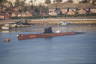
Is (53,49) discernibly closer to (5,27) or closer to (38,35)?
(38,35)

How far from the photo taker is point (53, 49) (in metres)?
2.94

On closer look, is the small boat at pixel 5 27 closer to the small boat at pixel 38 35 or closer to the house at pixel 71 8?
the small boat at pixel 38 35

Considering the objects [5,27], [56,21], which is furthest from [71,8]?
[5,27]

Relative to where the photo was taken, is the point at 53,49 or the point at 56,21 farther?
the point at 56,21

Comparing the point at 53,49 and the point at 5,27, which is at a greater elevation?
the point at 5,27

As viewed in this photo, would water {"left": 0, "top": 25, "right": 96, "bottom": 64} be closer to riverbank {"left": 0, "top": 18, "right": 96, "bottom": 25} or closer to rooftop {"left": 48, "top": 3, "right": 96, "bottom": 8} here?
riverbank {"left": 0, "top": 18, "right": 96, "bottom": 25}

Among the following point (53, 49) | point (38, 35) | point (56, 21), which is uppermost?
point (56, 21)

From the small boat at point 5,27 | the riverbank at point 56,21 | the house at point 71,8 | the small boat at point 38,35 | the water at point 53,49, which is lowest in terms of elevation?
the water at point 53,49

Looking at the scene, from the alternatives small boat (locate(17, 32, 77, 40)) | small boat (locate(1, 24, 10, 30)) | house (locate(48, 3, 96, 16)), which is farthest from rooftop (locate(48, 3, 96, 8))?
small boat (locate(1, 24, 10, 30))

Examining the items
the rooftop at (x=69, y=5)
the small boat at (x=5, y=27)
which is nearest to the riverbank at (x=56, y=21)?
the small boat at (x=5, y=27)

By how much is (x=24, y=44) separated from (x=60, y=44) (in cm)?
40

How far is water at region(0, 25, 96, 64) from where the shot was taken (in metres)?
2.86

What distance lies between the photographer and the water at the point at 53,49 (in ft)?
9.37

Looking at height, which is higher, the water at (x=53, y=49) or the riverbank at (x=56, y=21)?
the riverbank at (x=56, y=21)
